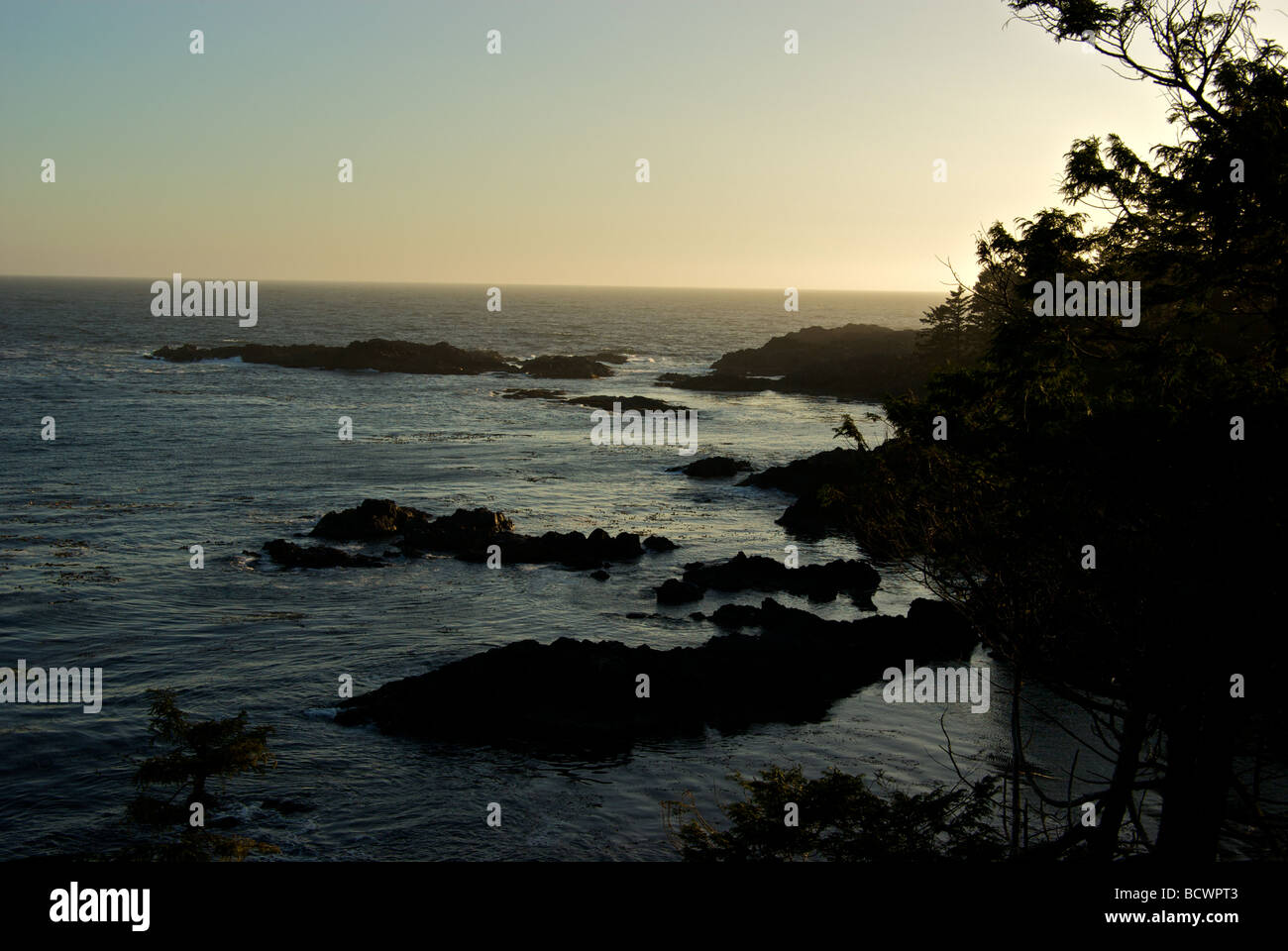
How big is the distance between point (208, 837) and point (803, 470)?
38.7 metres

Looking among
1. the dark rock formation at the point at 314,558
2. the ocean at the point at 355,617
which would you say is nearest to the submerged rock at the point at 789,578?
the ocean at the point at 355,617

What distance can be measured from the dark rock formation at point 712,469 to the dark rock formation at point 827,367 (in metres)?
34.5

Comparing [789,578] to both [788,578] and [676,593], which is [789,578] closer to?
[788,578]

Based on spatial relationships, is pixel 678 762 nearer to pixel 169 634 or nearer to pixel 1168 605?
pixel 1168 605

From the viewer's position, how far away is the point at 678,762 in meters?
20.9

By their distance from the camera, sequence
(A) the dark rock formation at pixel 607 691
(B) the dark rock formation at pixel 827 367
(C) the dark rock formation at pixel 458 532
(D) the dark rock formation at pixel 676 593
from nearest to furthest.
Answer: (A) the dark rock formation at pixel 607 691 → (D) the dark rock formation at pixel 676 593 → (C) the dark rock formation at pixel 458 532 → (B) the dark rock formation at pixel 827 367

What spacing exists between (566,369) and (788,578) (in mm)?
75856

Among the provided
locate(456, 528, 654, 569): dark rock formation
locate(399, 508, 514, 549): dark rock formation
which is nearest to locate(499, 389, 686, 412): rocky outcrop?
locate(399, 508, 514, 549): dark rock formation

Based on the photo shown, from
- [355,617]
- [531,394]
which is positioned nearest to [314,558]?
[355,617]

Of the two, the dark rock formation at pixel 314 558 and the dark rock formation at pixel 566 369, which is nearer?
the dark rock formation at pixel 314 558

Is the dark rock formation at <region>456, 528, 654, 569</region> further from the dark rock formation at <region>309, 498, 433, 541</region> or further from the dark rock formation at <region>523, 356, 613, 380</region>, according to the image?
the dark rock formation at <region>523, 356, 613, 380</region>

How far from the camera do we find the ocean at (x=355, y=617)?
18.6 metres

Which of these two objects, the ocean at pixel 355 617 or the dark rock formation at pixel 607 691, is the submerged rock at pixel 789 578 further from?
the dark rock formation at pixel 607 691
